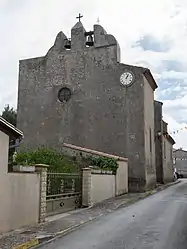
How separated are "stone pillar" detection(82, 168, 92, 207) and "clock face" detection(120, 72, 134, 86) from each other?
12.5 m

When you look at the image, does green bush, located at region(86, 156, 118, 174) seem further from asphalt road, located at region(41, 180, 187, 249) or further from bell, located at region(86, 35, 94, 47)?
bell, located at region(86, 35, 94, 47)

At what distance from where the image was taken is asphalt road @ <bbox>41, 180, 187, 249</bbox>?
29.9 feet

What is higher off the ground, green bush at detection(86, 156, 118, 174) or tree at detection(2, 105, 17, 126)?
tree at detection(2, 105, 17, 126)

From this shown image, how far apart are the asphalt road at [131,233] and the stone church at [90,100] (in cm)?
1422

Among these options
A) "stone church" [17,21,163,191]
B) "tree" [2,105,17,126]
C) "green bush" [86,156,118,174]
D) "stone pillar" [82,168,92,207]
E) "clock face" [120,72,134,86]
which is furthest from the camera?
"tree" [2,105,17,126]

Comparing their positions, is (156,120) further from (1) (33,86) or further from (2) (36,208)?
(2) (36,208)

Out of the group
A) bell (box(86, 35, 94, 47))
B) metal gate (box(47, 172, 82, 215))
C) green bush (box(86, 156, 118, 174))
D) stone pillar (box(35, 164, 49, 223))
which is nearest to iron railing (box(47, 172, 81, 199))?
metal gate (box(47, 172, 82, 215))

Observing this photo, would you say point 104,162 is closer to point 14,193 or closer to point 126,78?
point 126,78

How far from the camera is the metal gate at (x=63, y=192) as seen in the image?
50.8 ft

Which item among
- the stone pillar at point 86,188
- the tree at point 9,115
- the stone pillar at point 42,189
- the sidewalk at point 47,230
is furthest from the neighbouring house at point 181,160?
the stone pillar at point 42,189

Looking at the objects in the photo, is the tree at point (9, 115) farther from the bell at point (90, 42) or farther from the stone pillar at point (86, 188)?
the stone pillar at point (86, 188)

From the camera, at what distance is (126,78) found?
30.2 meters

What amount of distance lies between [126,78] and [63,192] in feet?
50.4

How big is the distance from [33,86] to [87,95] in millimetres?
5208
